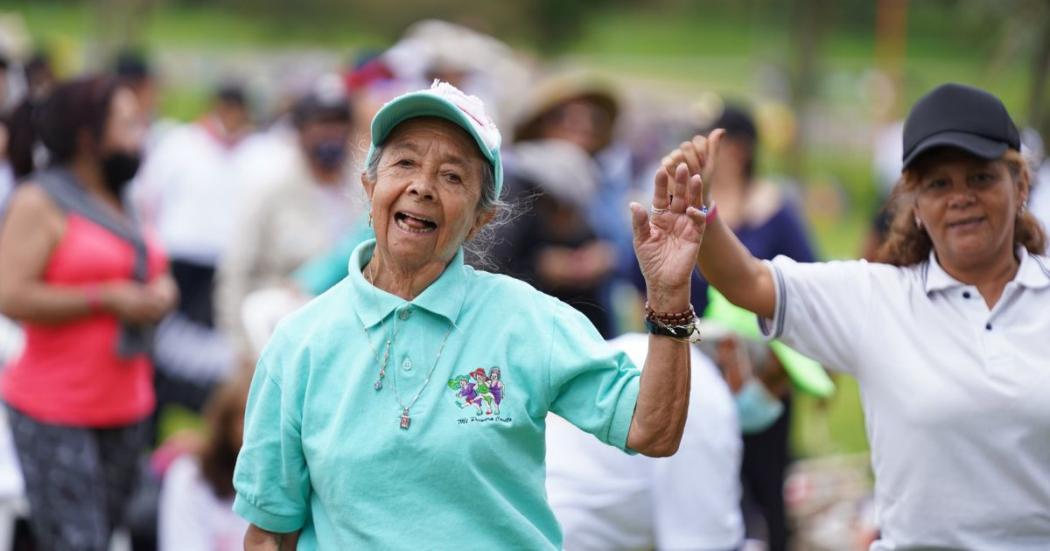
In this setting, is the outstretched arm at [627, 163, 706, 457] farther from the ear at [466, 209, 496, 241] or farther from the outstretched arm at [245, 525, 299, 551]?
the outstretched arm at [245, 525, 299, 551]

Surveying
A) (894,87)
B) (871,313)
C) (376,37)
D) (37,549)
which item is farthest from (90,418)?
(376,37)

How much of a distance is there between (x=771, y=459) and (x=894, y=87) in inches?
829

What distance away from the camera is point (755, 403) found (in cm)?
491

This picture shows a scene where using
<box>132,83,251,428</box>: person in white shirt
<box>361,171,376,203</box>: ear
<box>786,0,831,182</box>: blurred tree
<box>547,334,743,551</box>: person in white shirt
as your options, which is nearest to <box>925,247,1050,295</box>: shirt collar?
<box>547,334,743,551</box>: person in white shirt

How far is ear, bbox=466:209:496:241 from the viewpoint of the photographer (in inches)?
126

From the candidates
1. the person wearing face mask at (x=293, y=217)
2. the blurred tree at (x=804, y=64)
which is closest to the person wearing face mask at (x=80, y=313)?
the person wearing face mask at (x=293, y=217)

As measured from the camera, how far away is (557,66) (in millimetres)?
29703

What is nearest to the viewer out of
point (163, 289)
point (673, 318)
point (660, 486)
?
point (673, 318)

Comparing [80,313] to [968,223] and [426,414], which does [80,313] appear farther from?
[968,223]

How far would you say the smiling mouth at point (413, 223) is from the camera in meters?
3.05

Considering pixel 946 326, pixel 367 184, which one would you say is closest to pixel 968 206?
pixel 946 326

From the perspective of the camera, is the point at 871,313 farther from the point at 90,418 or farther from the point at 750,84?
the point at 750,84

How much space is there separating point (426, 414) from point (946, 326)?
1.38 metres

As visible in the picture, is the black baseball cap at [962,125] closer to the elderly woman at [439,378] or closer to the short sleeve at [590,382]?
the elderly woman at [439,378]
